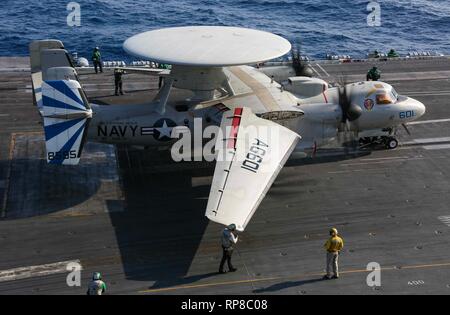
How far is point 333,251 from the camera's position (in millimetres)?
29578

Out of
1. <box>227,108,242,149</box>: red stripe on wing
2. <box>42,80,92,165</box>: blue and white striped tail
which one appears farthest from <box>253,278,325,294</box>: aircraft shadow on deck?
<box>42,80,92,165</box>: blue and white striped tail

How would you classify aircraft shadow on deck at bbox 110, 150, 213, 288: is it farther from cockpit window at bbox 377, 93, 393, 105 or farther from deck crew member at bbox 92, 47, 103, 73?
deck crew member at bbox 92, 47, 103, 73

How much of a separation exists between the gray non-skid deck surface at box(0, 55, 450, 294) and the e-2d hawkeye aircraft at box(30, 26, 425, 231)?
286 centimetres

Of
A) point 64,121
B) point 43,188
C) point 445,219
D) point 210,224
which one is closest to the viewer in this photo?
point 210,224

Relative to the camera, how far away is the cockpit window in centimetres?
4394

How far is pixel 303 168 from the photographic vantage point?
42.6 meters

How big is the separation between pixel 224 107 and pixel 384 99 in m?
11.6

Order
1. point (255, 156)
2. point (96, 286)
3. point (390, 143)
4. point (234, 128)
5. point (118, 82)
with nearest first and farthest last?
point (96, 286) → point (255, 156) → point (234, 128) → point (390, 143) → point (118, 82)

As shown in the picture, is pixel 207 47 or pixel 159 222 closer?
pixel 159 222

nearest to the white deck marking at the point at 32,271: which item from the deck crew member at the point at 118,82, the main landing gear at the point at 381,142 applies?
the main landing gear at the point at 381,142

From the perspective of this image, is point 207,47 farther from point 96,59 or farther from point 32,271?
point 96,59

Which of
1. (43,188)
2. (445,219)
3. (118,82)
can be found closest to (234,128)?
(43,188)
